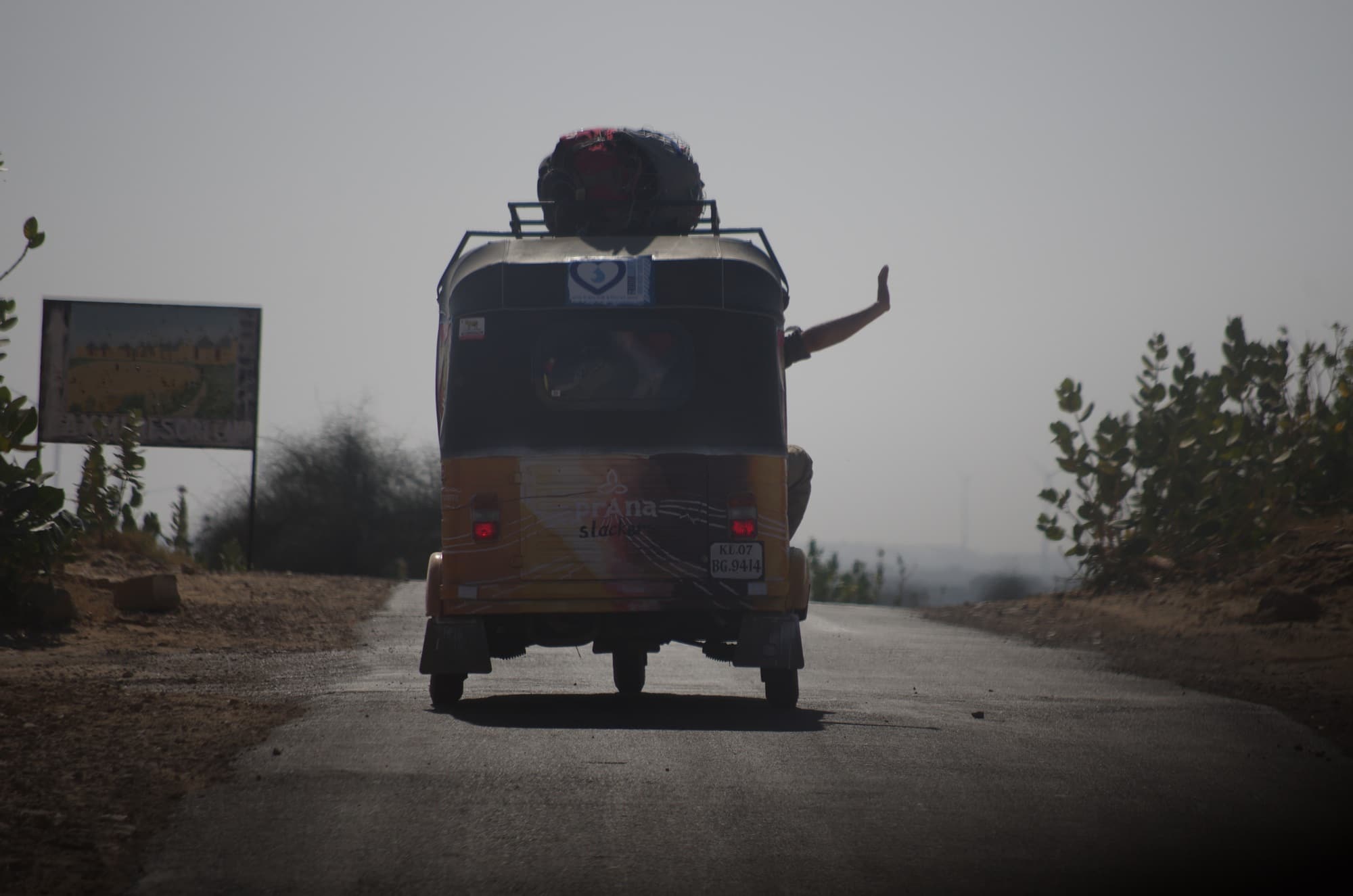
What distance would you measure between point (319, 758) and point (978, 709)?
5.00 metres

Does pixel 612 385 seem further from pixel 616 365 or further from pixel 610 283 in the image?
pixel 610 283

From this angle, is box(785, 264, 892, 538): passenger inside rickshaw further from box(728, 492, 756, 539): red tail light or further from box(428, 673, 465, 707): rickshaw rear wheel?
box(428, 673, 465, 707): rickshaw rear wheel

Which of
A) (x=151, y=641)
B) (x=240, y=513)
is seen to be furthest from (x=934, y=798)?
(x=240, y=513)

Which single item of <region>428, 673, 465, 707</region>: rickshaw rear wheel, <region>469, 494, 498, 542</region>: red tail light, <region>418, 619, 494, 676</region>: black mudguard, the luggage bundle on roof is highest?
the luggage bundle on roof

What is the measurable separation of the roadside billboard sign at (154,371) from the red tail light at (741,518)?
18.8 meters

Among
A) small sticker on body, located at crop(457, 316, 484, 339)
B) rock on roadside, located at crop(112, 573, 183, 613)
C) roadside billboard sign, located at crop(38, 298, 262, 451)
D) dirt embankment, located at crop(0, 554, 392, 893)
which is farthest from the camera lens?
roadside billboard sign, located at crop(38, 298, 262, 451)

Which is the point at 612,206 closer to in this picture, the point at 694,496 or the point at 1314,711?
the point at 694,496

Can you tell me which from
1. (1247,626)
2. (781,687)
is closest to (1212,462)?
(1247,626)

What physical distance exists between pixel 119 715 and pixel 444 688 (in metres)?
2.09

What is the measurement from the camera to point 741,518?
993 centimetres

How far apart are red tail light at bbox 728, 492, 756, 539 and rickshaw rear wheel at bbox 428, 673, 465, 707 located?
2.04 metres

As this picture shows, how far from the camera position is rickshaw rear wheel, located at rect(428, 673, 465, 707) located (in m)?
10.1

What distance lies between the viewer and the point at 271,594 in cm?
2103

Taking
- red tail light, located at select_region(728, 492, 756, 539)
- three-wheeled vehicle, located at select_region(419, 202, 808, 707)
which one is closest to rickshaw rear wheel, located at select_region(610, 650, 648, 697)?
three-wheeled vehicle, located at select_region(419, 202, 808, 707)
